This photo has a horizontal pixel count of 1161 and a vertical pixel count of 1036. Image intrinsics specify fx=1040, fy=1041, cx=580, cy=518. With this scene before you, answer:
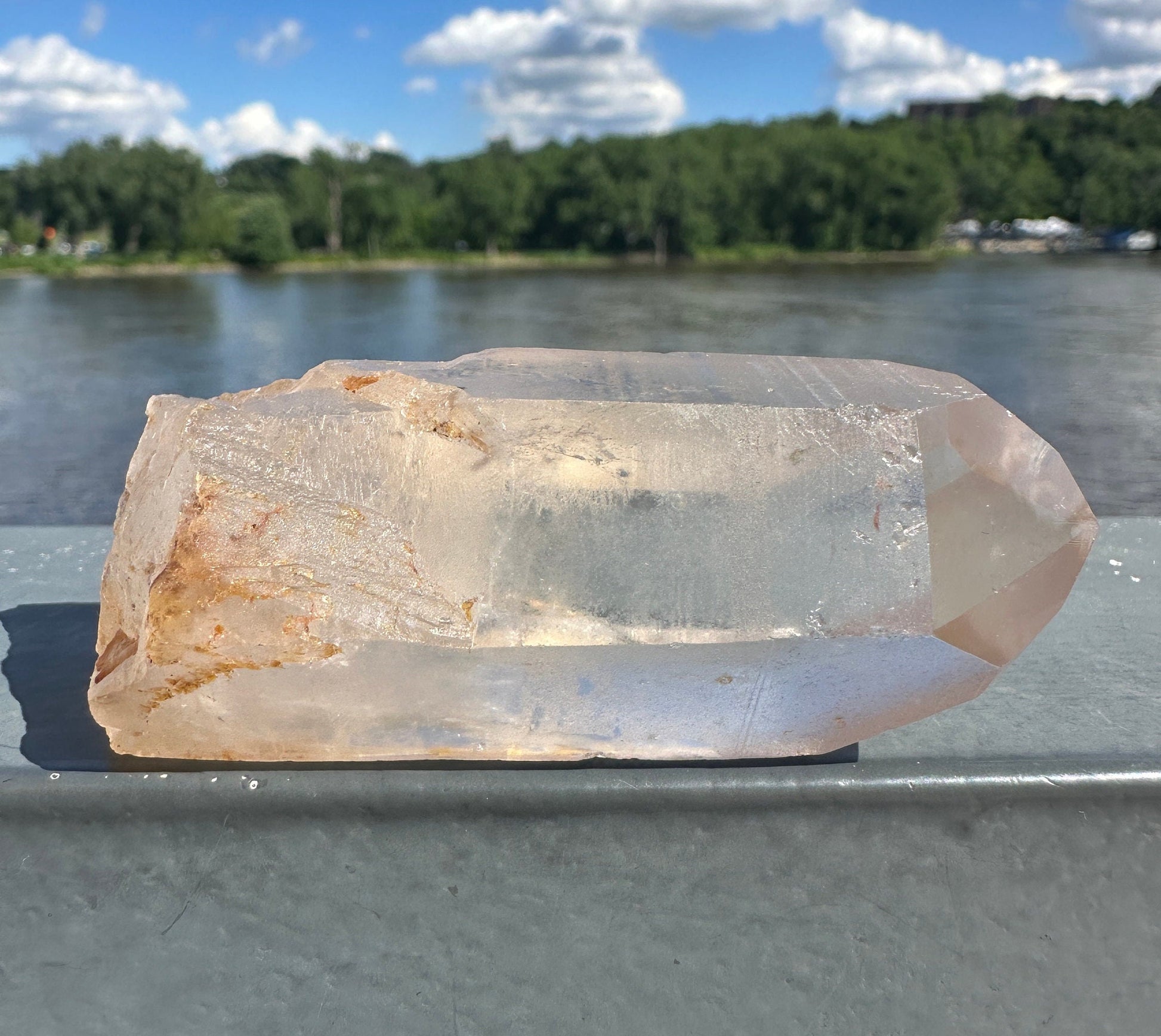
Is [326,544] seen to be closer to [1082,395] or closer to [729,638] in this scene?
[729,638]

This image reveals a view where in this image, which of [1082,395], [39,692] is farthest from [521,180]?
[39,692]

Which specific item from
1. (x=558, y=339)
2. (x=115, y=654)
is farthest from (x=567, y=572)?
(x=558, y=339)

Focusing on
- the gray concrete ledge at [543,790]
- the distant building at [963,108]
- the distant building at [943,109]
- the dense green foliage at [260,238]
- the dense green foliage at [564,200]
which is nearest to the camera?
the gray concrete ledge at [543,790]

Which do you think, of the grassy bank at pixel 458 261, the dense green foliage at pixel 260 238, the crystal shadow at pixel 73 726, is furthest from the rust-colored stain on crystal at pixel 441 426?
the dense green foliage at pixel 260 238

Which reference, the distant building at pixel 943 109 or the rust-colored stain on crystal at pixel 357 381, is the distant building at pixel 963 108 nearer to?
the distant building at pixel 943 109

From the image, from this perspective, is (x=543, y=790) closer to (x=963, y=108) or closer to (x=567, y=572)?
(x=567, y=572)

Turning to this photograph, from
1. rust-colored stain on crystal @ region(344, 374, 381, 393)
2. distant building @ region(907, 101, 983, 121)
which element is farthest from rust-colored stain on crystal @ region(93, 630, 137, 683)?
distant building @ region(907, 101, 983, 121)
